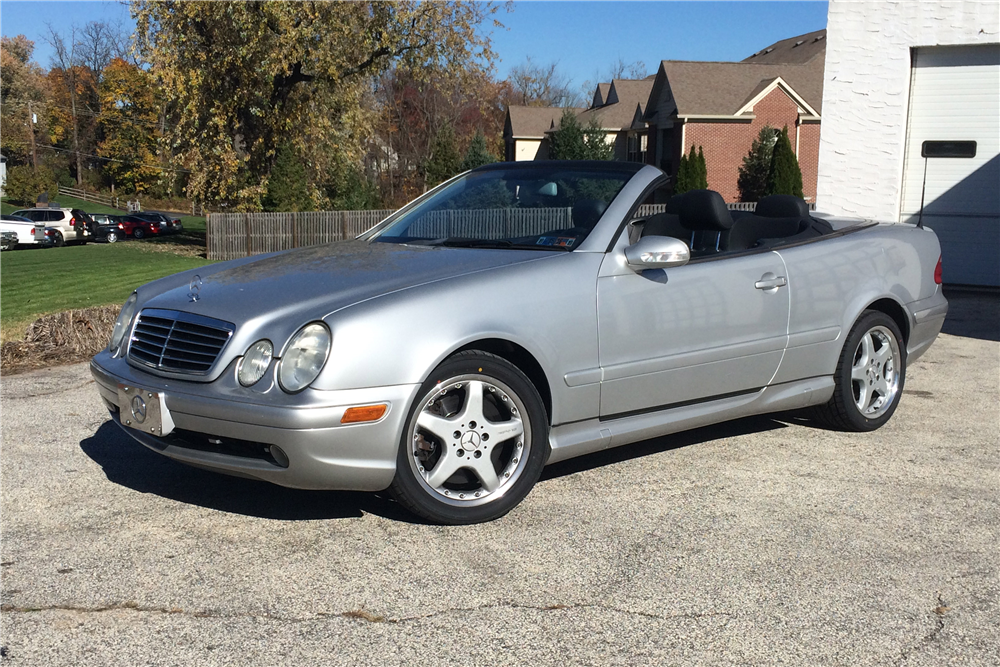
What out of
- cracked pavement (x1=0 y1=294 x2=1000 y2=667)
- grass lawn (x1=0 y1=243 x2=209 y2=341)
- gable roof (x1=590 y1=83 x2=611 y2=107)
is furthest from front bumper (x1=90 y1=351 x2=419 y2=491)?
gable roof (x1=590 y1=83 x2=611 y2=107)

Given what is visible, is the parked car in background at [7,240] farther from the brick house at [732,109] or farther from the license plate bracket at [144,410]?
the license plate bracket at [144,410]

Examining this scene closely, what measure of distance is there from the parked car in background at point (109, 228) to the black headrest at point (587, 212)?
43.4 metres

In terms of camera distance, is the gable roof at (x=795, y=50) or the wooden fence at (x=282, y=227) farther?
the gable roof at (x=795, y=50)

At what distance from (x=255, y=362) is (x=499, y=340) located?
1.01m

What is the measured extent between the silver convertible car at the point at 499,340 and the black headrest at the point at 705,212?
0.01 meters

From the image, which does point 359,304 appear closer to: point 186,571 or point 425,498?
point 425,498

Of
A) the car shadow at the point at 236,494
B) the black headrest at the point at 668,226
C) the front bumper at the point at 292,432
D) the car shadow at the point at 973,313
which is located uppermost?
the black headrest at the point at 668,226

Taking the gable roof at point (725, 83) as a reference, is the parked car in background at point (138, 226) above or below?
below

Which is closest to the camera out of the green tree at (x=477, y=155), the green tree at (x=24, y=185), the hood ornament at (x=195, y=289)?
the hood ornament at (x=195, y=289)

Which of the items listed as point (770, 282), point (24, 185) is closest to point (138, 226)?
point (24, 185)

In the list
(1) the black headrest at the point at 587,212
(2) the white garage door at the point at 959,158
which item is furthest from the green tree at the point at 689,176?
(1) the black headrest at the point at 587,212

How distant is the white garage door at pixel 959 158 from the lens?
1254cm

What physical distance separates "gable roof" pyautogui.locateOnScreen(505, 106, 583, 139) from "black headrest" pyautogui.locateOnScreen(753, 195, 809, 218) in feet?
189

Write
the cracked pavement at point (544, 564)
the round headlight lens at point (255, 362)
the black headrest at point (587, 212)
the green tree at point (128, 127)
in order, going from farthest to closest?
the green tree at point (128, 127) < the black headrest at point (587, 212) < the round headlight lens at point (255, 362) < the cracked pavement at point (544, 564)
